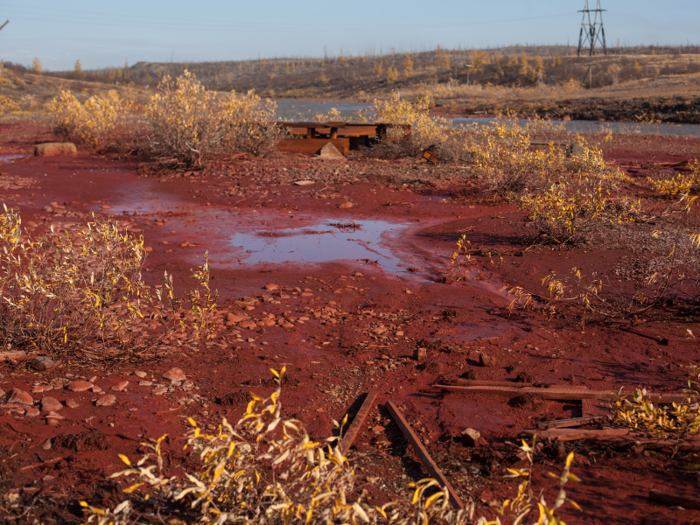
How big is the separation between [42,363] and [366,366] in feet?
7.43

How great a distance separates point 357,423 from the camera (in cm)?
334

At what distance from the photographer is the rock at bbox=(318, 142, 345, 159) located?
15.5 meters

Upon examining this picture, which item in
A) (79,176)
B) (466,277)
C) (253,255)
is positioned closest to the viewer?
(466,277)

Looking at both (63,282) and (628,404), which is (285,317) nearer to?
(63,282)

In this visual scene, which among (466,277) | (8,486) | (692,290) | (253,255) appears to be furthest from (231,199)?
(8,486)

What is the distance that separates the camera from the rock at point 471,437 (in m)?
3.20

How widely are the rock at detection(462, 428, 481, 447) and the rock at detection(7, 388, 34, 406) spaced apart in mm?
2567

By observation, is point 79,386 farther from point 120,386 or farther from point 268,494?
point 268,494

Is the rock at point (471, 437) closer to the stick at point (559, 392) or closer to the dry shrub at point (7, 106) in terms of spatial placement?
the stick at point (559, 392)

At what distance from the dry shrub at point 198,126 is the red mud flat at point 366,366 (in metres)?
4.50

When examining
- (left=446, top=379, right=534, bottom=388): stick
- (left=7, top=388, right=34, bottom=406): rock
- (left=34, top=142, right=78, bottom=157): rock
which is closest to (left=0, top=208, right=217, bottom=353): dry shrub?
(left=7, top=388, right=34, bottom=406): rock

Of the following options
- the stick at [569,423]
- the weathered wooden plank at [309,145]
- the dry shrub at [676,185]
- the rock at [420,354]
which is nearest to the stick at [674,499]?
the stick at [569,423]

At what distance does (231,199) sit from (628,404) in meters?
8.84

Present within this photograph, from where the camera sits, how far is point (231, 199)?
1077 centimetres
